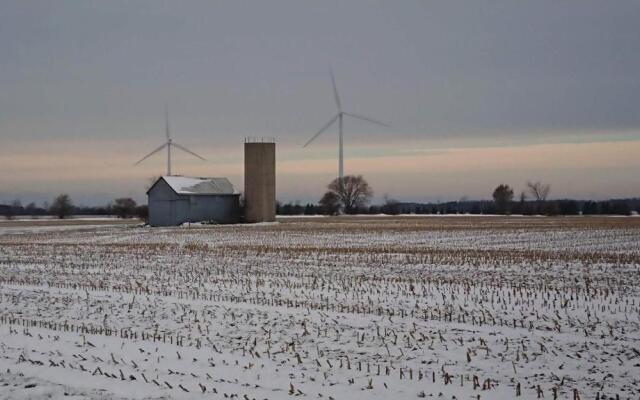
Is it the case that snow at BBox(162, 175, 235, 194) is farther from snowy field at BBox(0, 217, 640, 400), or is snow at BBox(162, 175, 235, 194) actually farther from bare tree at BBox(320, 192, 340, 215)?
bare tree at BBox(320, 192, 340, 215)

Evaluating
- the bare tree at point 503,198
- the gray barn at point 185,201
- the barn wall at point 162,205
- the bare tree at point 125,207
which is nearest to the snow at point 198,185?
the gray barn at point 185,201

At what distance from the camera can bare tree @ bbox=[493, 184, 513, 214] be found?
144375 millimetres

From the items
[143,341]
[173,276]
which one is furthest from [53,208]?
[143,341]

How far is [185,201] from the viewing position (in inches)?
2943

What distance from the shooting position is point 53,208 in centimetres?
14438

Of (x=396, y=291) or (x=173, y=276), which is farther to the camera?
(x=173, y=276)

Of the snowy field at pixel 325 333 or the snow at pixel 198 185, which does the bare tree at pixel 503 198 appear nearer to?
the snow at pixel 198 185

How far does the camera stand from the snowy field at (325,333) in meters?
9.24

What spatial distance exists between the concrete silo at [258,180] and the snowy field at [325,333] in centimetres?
5601

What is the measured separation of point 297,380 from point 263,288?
9.29 m

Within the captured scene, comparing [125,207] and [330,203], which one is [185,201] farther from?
[330,203]

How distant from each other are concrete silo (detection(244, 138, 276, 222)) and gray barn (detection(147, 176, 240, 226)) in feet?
8.97

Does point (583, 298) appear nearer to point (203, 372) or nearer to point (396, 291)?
point (396, 291)

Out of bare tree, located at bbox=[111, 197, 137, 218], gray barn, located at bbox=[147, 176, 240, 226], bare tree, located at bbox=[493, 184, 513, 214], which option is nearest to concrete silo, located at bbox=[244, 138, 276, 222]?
gray barn, located at bbox=[147, 176, 240, 226]
